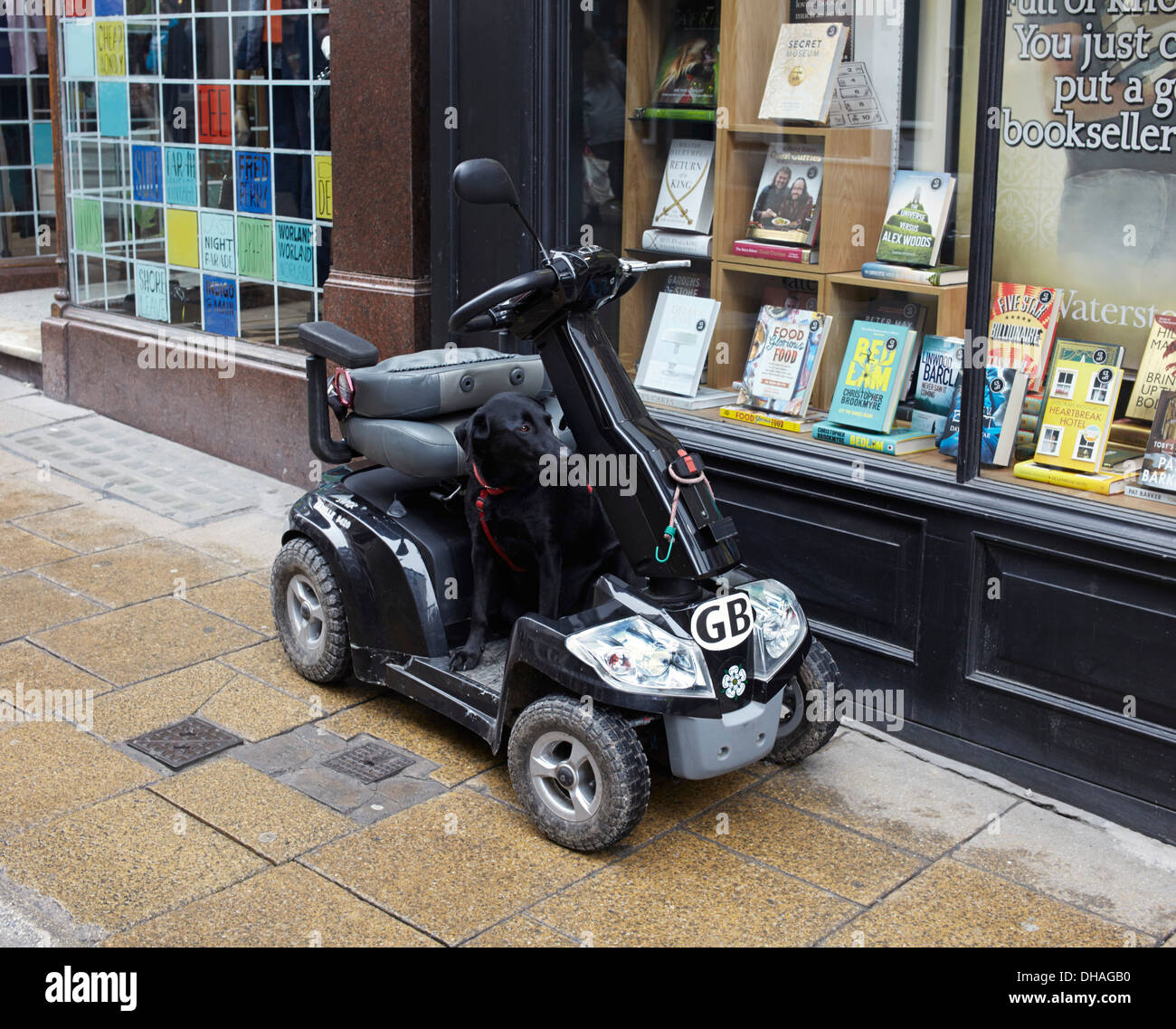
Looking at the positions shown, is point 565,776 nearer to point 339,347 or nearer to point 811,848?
point 811,848

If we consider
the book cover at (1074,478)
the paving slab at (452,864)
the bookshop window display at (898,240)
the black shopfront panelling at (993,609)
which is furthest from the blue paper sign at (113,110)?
the book cover at (1074,478)

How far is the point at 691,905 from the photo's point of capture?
3.76 meters

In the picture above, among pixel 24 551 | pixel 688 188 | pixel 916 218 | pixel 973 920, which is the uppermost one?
pixel 688 188

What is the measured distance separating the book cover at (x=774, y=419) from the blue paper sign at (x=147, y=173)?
171 inches

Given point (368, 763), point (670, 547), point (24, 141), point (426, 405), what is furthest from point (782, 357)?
point (24, 141)

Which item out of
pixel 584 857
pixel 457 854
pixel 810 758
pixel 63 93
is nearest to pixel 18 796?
pixel 457 854

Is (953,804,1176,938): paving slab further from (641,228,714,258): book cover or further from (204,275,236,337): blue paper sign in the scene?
(204,275,236,337): blue paper sign

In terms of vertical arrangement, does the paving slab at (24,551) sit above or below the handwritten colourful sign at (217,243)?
below

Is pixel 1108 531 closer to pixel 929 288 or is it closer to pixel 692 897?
pixel 929 288

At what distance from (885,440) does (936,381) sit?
10.8 inches

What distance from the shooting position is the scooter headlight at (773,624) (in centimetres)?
396

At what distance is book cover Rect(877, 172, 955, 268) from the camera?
4914 millimetres

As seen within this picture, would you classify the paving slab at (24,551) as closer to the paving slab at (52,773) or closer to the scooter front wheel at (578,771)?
the paving slab at (52,773)

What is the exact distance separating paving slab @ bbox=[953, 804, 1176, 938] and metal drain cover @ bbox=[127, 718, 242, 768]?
236 cm
